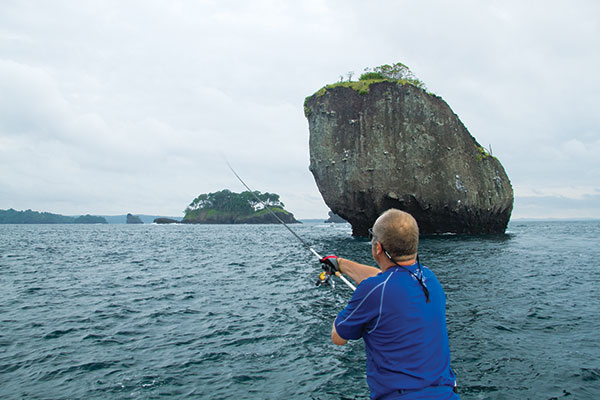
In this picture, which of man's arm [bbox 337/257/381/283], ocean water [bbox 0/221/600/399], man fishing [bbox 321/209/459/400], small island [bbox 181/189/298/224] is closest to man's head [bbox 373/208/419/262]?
man fishing [bbox 321/209/459/400]

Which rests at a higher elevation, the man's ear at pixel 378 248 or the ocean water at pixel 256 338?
the man's ear at pixel 378 248

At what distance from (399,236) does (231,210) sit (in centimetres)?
15490

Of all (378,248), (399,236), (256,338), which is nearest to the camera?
(399,236)

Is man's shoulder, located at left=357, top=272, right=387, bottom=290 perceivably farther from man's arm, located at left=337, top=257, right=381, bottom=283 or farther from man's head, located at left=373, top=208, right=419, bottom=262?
man's arm, located at left=337, top=257, right=381, bottom=283

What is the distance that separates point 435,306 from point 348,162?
3575cm

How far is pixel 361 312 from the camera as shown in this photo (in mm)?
2668

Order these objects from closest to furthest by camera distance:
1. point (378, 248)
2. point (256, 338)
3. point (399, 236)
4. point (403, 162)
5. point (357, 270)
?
point (399, 236) → point (378, 248) → point (357, 270) → point (256, 338) → point (403, 162)

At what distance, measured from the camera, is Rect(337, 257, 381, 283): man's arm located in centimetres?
322

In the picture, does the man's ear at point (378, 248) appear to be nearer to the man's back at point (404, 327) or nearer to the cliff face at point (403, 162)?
the man's back at point (404, 327)

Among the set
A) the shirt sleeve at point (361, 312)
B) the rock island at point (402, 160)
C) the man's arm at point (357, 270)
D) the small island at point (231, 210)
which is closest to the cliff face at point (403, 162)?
the rock island at point (402, 160)

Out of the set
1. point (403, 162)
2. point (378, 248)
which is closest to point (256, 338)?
point (378, 248)

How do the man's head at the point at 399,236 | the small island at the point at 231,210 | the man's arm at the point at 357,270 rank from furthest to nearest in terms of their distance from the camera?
1. the small island at the point at 231,210
2. the man's arm at the point at 357,270
3. the man's head at the point at 399,236

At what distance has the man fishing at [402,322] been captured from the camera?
2555mm

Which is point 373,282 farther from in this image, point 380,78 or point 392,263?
point 380,78
